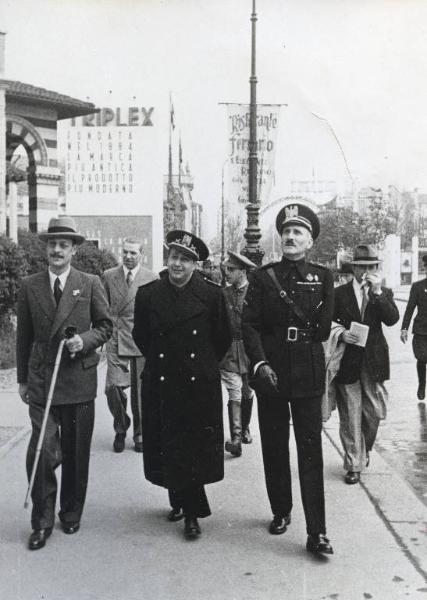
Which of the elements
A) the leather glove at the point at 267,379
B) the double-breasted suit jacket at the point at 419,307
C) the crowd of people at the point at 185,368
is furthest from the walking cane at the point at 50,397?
the double-breasted suit jacket at the point at 419,307

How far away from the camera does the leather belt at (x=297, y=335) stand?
199 inches

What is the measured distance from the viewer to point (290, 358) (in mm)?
5039

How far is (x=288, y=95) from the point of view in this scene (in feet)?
50.8

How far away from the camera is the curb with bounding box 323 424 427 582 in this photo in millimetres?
4836

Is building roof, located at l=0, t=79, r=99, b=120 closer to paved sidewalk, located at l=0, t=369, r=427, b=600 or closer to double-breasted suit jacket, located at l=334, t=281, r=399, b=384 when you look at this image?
double-breasted suit jacket, located at l=334, t=281, r=399, b=384

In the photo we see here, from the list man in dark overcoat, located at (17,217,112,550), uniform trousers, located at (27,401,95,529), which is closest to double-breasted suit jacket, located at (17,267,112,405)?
man in dark overcoat, located at (17,217,112,550)

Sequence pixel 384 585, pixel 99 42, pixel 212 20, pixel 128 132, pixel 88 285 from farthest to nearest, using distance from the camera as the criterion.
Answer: pixel 128 132 → pixel 99 42 → pixel 212 20 → pixel 88 285 → pixel 384 585

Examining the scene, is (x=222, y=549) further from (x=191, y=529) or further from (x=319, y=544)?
(x=319, y=544)

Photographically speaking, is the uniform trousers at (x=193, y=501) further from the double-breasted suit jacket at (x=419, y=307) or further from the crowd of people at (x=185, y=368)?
the double-breasted suit jacket at (x=419, y=307)

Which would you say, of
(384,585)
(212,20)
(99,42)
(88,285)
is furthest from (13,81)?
(384,585)

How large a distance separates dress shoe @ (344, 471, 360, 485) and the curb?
5 cm

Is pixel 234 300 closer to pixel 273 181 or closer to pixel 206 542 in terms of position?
pixel 206 542

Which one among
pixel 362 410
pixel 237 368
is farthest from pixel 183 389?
pixel 237 368

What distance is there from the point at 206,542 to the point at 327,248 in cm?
5136
